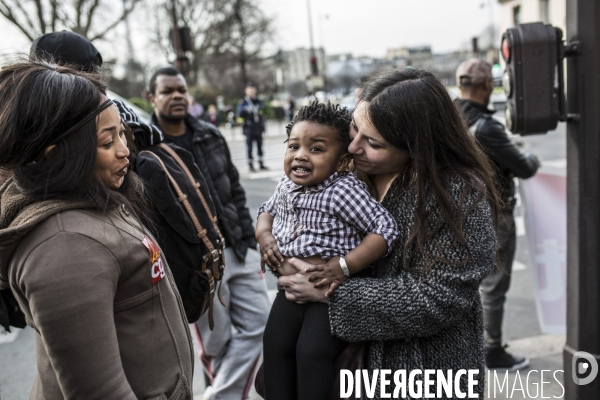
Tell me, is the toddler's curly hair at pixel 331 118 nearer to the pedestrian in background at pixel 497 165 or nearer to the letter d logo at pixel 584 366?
the letter d logo at pixel 584 366

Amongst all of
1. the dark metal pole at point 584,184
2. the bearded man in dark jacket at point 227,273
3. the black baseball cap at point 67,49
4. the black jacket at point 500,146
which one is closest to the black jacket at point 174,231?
the black baseball cap at point 67,49

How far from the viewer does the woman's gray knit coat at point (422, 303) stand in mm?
1670

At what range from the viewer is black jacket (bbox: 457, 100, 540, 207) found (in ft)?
11.7

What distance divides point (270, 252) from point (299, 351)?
1.19 ft

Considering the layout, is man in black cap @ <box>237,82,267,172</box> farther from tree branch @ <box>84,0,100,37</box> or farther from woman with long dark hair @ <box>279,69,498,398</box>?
tree branch @ <box>84,0,100,37</box>

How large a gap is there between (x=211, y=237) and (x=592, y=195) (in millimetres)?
1842

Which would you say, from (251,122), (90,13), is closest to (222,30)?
(90,13)

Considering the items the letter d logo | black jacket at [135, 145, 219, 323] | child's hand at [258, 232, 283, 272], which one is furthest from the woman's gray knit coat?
the letter d logo

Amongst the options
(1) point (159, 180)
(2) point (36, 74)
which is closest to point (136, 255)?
(2) point (36, 74)

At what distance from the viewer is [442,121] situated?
1792 millimetres

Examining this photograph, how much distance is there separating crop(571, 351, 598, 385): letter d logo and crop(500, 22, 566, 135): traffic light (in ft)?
3.85

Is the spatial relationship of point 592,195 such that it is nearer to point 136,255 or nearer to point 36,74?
point 136,255

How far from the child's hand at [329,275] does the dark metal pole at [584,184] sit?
151 centimetres

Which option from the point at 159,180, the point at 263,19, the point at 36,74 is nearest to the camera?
the point at 36,74
